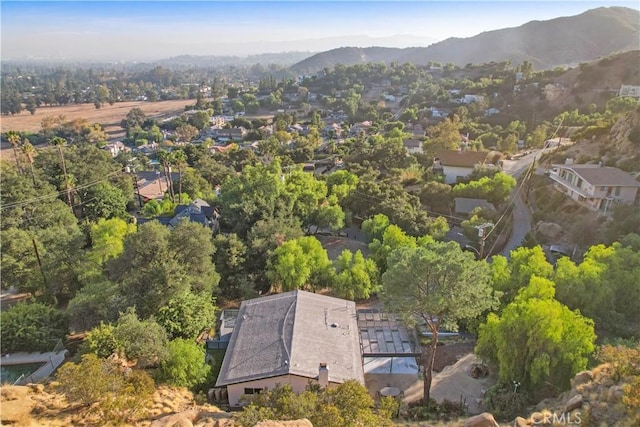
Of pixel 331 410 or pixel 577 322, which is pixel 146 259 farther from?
pixel 577 322

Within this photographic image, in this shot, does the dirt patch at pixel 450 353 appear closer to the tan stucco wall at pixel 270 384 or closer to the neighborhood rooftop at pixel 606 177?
the tan stucco wall at pixel 270 384

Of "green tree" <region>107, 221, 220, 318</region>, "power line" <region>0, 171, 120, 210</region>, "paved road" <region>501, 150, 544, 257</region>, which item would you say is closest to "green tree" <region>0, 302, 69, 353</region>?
"green tree" <region>107, 221, 220, 318</region>

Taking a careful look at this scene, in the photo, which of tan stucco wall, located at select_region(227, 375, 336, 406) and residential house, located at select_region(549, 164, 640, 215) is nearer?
tan stucco wall, located at select_region(227, 375, 336, 406)

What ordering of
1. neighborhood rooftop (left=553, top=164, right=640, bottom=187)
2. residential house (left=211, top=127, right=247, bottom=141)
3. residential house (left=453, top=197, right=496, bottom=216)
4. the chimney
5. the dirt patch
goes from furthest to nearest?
residential house (left=211, top=127, right=247, bottom=141) → residential house (left=453, top=197, right=496, bottom=216) → neighborhood rooftop (left=553, top=164, right=640, bottom=187) → the dirt patch → the chimney

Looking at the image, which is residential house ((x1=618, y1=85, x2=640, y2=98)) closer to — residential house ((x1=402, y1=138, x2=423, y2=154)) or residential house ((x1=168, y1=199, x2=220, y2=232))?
residential house ((x1=402, y1=138, x2=423, y2=154))

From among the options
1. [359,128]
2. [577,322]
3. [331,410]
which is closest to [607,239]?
[577,322]

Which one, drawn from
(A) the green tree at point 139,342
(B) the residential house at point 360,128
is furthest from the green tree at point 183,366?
(B) the residential house at point 360,128
